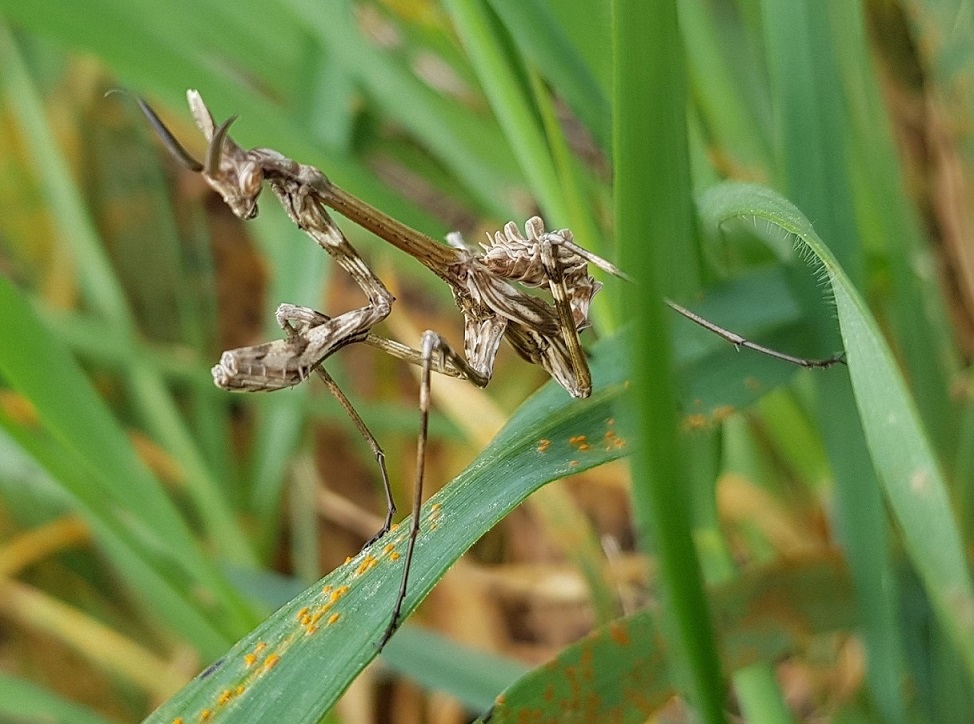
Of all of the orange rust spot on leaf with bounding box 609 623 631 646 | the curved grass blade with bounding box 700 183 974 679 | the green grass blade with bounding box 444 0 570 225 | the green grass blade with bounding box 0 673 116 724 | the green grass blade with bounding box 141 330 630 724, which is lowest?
the green grass blade with bounding box 0 673 116 724

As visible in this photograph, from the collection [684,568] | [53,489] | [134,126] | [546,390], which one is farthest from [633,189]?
[134,126]

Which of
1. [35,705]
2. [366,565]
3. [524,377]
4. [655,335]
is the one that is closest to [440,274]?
[366,565]

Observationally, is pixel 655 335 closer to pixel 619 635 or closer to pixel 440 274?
pixel 619 635

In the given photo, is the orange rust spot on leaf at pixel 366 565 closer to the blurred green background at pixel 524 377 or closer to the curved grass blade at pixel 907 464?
the blurred green background at pixel 524 377

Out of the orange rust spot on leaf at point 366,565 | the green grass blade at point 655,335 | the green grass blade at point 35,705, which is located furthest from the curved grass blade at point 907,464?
the green grass blade at point 35,705

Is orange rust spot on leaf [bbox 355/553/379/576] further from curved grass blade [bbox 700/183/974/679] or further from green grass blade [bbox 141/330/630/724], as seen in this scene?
curved grass blade [bbox 700/183/974/679]

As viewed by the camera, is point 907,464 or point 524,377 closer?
point 907,464

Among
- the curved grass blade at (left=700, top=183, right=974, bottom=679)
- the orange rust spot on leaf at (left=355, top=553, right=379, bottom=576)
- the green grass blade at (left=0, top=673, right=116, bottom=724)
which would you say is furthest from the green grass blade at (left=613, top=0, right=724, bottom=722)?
the green grass blade at (left=0, top=673, right=116, bottom=724)

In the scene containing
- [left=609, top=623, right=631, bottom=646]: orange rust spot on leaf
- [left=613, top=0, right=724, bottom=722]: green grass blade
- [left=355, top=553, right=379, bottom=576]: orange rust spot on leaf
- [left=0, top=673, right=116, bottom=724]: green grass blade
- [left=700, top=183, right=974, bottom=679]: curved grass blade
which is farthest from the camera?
[left=0, top=673, right=116, bottom=724]: green grass blade
